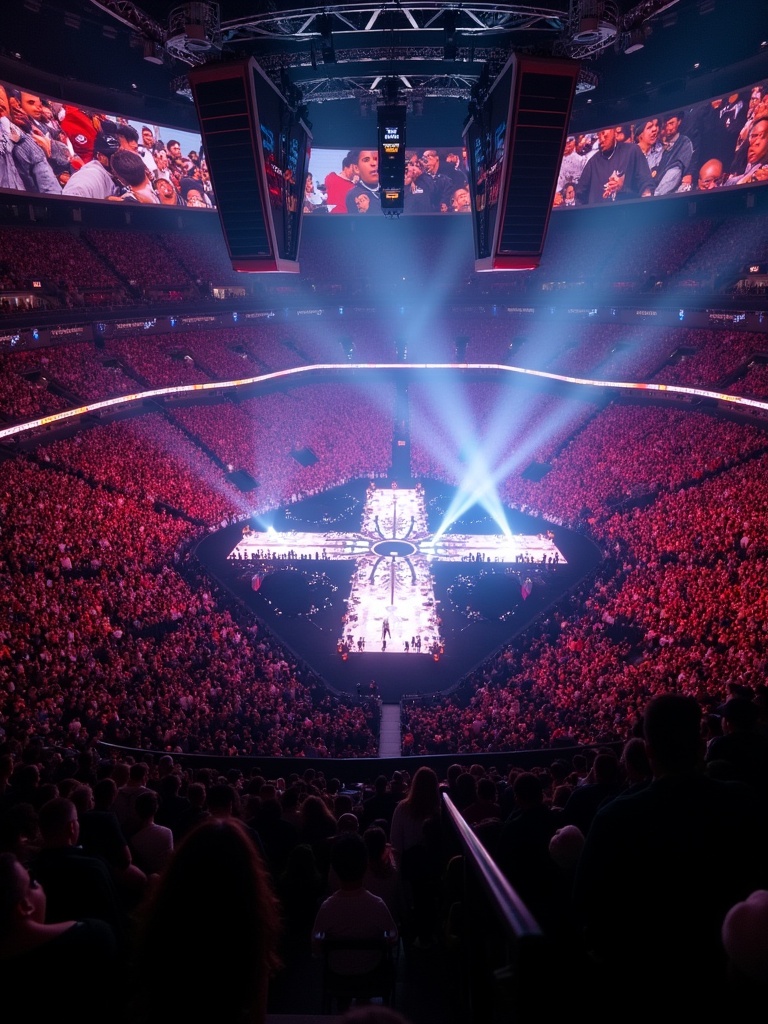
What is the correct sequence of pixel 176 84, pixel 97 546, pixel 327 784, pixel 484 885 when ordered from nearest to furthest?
pixel 484 885, pixel 327 784, pixel 176 84, pixel 97 546

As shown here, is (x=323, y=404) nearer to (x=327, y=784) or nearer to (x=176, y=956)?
(x=327, y=784)

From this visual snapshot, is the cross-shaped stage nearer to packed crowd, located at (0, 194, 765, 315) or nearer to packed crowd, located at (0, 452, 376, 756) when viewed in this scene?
A: packed crowd, located at (0, 452, 376, 756)

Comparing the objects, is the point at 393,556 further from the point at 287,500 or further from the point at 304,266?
the point at 304,266

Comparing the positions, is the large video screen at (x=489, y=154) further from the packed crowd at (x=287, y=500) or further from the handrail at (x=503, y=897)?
the handrail at (x=503, y=897)

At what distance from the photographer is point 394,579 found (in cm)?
2583

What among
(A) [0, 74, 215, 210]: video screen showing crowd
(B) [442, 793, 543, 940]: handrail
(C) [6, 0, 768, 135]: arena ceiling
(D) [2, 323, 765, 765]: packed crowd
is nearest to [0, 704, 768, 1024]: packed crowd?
(B) [442, 793, 543, 940]: handrail

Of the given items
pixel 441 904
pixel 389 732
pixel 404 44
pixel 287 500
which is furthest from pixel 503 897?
pixel 287 500

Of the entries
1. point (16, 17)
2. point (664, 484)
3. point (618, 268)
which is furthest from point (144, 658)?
point (618, 268)

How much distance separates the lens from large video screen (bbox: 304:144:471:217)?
140 ft

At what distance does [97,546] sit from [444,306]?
34895 mm

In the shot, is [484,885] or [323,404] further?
[323,404]

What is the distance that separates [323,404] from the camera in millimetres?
42406

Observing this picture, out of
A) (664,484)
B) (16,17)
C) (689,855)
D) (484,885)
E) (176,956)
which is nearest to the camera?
(176,956)

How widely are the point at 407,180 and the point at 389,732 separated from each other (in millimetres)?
38579
